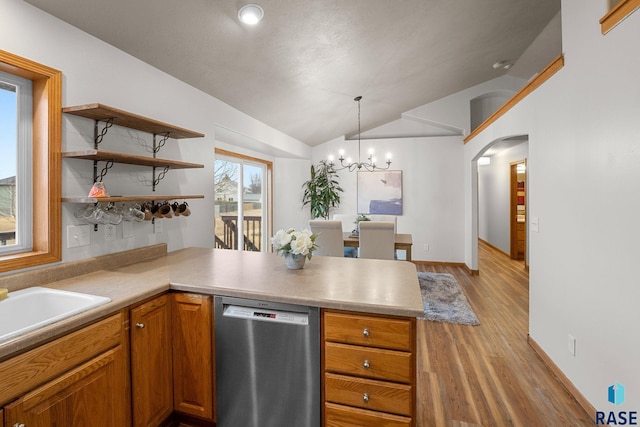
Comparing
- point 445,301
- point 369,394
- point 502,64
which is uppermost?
point 502,64

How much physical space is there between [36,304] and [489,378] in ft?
9.25

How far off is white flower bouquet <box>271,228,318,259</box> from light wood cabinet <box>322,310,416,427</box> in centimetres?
52

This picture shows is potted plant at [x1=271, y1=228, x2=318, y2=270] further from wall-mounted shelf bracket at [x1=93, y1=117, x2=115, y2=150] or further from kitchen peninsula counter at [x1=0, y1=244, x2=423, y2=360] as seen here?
wall-mounted shelf bracket at [x1=93, y1=117, x2=115, y2=150]

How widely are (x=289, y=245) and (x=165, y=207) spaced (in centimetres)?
101

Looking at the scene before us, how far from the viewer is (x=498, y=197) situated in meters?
6.81

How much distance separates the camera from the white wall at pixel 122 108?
5.01ft

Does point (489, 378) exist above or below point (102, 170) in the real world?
below

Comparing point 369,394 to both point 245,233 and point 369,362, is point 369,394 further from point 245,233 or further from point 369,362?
point 245,233

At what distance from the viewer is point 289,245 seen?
1.87m

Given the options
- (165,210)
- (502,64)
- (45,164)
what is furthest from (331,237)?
(502,64)

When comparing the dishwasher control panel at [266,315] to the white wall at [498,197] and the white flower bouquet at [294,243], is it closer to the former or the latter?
the white flower bouquet at [294,243]

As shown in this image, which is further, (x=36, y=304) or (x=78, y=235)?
(x=78, y=235)

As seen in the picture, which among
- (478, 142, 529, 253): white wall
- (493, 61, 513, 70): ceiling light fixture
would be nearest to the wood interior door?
(478, 142, 529, 253): white wall

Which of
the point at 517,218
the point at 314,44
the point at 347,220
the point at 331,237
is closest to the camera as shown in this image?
the point at 314,44
